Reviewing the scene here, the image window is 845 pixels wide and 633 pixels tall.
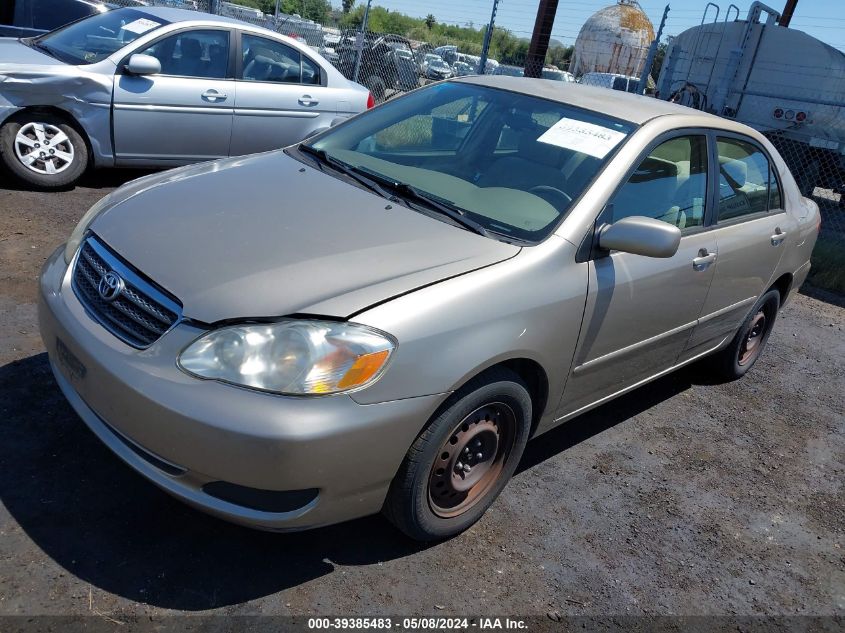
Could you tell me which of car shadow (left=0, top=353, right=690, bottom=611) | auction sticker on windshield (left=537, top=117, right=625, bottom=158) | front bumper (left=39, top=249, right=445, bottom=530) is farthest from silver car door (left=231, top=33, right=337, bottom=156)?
front bumper (left=39, top=249, right=445, bottom=530)

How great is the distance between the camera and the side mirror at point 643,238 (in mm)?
3010

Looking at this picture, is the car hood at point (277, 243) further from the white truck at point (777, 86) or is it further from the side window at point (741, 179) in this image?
the white truck at point (777, 86)

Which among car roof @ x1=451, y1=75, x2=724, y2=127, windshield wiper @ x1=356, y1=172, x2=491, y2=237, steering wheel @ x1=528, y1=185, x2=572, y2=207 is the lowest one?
windshield wiper @ x1=356, y1=172, x2=491, y2=237

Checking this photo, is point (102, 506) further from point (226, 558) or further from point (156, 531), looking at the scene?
point (226, 558)

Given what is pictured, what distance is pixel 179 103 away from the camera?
263 inches

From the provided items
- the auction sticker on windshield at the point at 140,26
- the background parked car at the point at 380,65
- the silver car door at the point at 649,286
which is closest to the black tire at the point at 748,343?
the silver car door at the point at 649,286

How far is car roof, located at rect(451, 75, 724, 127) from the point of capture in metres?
3.67

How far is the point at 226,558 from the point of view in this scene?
8.93ft

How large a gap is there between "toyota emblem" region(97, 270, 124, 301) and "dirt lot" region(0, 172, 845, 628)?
0.81 meters

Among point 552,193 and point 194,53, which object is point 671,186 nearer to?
point 552,193

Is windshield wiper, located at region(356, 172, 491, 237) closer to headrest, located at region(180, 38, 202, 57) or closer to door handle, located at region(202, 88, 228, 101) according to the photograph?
door handle, located at region(202, 88, 228, 101)

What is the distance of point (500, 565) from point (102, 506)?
1553 mm

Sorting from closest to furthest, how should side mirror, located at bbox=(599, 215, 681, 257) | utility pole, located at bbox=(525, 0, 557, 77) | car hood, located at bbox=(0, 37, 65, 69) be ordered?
side mirror, located at bbox=(599, 215, 681, 257)
car hood, located at bbox=(0, 37, 65, 69)
utility pole, located at bbox=(525, 0, 557, 77)

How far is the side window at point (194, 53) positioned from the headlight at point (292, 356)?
16.8 feet
